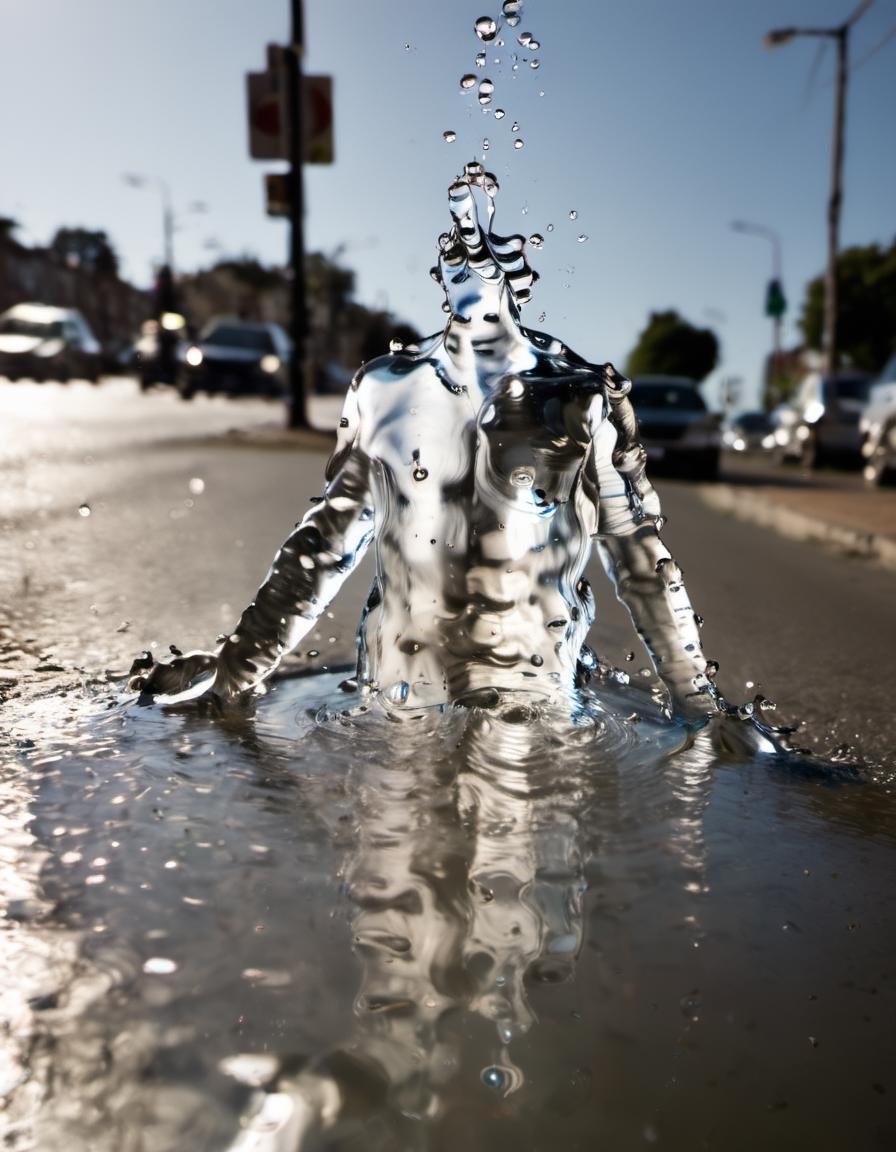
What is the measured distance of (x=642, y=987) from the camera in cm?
169

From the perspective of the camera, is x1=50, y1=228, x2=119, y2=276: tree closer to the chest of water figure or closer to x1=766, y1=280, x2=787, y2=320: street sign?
x1=766, y1=280, x2=787, y2=320: street sign

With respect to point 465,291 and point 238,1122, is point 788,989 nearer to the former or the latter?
point 238,1122

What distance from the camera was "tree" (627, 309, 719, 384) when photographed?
349 feet

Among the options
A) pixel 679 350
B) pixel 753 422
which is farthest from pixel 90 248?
pixel 753 422

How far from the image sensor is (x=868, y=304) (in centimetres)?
6097

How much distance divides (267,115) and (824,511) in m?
10.5

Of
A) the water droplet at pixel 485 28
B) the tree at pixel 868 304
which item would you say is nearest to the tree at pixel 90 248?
the tree at pixel 868 304

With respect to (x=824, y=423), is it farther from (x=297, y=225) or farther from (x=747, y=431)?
(x=747, y=431)

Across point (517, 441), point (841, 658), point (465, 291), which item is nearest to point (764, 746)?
point (517, 441)

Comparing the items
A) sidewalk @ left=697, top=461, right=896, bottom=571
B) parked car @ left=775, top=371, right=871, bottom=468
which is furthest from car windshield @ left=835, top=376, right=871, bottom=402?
sidewalk @ left=697, top=461, right=896, bottom=571

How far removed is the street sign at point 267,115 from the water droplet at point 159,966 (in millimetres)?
17125

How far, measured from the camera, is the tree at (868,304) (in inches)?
2379

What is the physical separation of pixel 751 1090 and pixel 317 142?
17671 mm

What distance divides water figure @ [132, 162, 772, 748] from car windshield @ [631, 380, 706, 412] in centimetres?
1523
